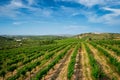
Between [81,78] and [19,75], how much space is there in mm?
7185

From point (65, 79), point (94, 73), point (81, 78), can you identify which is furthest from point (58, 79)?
point (94, 73)

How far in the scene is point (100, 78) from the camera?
16.5m

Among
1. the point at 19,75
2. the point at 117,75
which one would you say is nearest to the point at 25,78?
the point at 19,75

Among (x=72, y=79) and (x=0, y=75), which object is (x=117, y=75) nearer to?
(x=72, y=79)

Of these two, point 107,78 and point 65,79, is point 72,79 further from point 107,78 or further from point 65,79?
point 107,78

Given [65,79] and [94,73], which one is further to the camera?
[65,79]

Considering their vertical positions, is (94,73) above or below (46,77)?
above

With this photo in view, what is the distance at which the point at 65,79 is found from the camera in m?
17.2

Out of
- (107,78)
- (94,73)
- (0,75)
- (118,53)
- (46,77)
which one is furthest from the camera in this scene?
(118,53)

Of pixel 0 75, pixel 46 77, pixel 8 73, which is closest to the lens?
pixel 46 77

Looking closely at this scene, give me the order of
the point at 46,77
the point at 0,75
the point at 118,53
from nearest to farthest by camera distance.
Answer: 1. the point at 46,77
2. the point at 0,75
3. the point at 118,53

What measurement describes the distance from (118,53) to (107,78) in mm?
16020

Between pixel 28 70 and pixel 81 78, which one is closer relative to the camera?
pixel 81 78

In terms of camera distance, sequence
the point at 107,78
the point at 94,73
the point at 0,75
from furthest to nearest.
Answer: the point at 0,75 < the point at 107,78 < the point at 94,73
